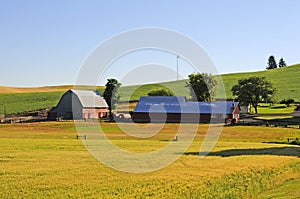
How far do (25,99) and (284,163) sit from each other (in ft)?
397

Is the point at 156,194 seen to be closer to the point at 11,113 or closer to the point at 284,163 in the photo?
the point at 284,163

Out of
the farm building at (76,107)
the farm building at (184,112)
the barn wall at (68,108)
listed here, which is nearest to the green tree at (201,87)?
the farm building at (184,112)

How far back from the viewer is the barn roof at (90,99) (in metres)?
105

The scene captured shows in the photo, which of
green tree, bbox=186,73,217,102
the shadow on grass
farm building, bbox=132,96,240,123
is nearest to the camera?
the shadow on grass

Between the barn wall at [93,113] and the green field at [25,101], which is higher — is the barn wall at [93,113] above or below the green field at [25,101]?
below

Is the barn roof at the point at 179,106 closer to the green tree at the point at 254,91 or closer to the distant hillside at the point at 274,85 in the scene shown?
the green tree at the point at 254,91

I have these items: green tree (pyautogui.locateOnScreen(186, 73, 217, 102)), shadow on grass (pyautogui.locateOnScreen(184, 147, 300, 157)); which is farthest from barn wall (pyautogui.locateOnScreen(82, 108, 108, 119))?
shadow on grass (pyautogui.locateOnScreen(184, 147, 300, 157))

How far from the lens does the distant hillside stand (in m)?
142

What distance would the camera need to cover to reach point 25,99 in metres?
145

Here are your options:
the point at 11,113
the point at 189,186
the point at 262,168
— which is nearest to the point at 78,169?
the point at 189,186

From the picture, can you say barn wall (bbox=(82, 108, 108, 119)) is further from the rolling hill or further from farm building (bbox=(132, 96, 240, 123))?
the rolling hill

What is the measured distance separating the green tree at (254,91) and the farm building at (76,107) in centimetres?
3620

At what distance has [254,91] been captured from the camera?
115 meters

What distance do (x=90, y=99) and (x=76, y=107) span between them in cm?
462
